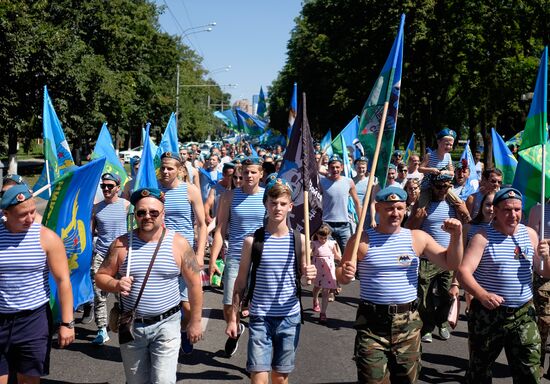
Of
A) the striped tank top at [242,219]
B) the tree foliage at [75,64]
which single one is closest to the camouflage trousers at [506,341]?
the striped tank top at [242,219]

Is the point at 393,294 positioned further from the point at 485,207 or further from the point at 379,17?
the point at 379,17

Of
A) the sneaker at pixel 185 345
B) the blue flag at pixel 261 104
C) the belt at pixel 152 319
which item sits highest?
the blue flag at pixel 261 104

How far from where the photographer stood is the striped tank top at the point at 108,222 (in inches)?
285

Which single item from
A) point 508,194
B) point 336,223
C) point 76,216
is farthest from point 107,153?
point 508,194

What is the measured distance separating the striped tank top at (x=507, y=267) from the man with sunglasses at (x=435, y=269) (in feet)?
6.14

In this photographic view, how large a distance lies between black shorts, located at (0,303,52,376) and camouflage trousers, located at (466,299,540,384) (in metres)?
3.04

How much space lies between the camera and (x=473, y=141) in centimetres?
3991

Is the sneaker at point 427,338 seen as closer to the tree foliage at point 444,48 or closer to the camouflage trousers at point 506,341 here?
the camouflage trousers at point 506,341

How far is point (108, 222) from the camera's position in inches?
285

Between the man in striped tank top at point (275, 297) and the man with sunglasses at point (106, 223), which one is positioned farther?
the man with sunglasses at point (106, 223)

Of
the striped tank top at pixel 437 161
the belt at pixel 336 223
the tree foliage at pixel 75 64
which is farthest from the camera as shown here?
the tree foliage at pixel 75 64

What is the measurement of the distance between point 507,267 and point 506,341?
21.1 inches

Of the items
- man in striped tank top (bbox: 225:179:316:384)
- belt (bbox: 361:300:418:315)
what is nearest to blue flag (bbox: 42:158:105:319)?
man in striped tank top (bbox: 225:179:316:384)

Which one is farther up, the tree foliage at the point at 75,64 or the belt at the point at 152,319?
the tree foliage at the point at 75,64
